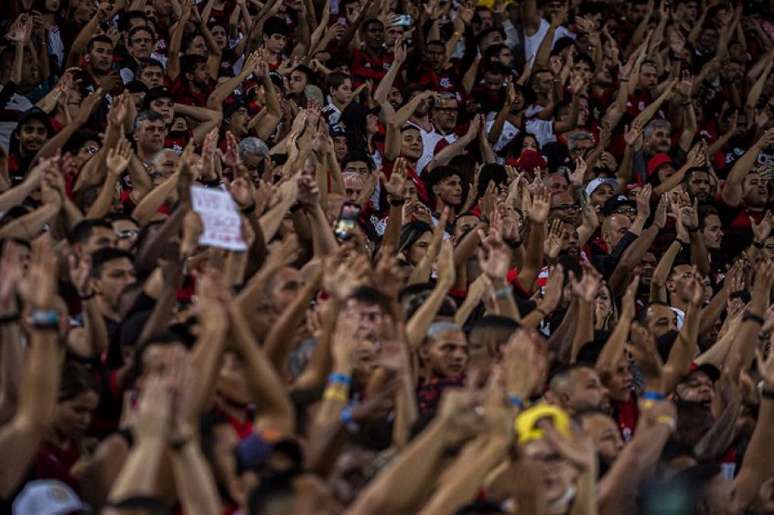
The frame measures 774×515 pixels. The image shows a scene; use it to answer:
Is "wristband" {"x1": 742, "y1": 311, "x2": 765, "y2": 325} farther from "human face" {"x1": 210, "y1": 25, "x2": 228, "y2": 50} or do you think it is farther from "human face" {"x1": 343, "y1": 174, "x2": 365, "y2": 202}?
"human face" {"x1": 210, "y1": 25, "x2": 228, "y2": 50}

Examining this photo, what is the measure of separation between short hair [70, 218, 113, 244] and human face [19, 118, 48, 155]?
1.65 m

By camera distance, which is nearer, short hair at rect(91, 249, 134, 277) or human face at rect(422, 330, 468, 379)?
human face at rect(422, 330, 468, 379)

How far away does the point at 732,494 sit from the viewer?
601cm

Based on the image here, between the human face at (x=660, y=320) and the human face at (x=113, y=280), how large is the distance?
2.72m

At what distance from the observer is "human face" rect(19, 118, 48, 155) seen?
8523 mm

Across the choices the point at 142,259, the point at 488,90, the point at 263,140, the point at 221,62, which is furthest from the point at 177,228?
the point at 488,90

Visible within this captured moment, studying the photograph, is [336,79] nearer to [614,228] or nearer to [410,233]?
[614,228]

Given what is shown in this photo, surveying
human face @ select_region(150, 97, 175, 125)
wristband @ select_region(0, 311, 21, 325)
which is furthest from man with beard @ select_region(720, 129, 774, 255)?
wristband @ select_region(0, 311, 21, 325)

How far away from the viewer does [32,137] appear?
8523mm

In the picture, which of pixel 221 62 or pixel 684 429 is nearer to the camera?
pixel 684 429

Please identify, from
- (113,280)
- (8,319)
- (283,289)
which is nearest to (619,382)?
(283,289)

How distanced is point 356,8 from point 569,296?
177 inches

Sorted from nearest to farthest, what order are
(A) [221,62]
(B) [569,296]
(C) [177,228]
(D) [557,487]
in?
(D) [557,487]
(C) [177,228]
(B) [569,296]
(A) [221,62]

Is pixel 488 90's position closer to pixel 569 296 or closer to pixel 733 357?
pixel 569 296
